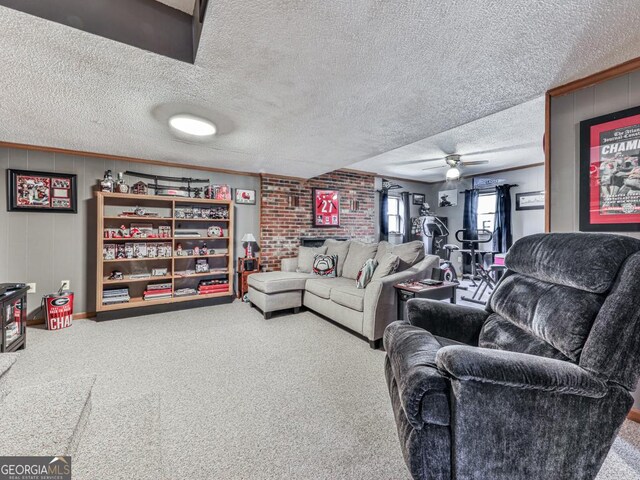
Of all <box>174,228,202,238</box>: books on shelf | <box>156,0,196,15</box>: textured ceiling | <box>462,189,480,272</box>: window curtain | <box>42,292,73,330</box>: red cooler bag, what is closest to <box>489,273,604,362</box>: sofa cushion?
<box>156,0,196,15</box>: textured ceiling

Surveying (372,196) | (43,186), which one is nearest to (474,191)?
(372,196)

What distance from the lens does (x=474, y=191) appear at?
625 centimetres

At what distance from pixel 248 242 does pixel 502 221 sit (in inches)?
200

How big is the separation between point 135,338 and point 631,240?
12.3ft

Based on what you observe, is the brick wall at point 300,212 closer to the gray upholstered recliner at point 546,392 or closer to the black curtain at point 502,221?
the black curtain at point 502,221

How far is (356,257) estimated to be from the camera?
3.81 meters

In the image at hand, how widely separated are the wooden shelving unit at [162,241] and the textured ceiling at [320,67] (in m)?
1.13

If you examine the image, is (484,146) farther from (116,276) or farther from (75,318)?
(75,318)

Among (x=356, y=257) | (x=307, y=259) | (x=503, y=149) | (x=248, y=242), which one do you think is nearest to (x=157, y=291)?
(x=248, y=242)

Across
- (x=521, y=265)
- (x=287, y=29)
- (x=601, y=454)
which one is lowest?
(x=601, y=454)

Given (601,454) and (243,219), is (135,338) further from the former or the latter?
(601,454)

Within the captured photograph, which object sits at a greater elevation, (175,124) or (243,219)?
(175,124)

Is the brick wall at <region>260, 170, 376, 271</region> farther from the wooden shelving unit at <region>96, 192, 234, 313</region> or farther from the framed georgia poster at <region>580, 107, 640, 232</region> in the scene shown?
the framed georgia poster at <region>580, 107, 640, 232</region>

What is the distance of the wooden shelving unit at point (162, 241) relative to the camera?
11.7 feet
